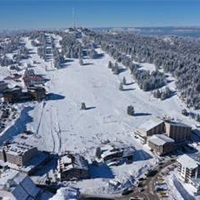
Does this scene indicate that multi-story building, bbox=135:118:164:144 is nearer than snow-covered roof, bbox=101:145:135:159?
No

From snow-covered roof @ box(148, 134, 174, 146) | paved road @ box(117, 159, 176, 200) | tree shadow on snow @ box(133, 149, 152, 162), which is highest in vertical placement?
snow-covered roof @ box(148, 134, 174, 146)

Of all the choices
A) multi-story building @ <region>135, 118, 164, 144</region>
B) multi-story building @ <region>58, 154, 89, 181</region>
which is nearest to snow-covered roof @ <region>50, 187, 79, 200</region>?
multi-story building @ <region>58, 154, 89, 181</region>

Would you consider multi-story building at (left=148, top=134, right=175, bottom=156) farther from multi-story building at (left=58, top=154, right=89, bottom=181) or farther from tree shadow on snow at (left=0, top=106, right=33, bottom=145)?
tree shadow on snow at (left=0, top=106, right=33, bottom=145)

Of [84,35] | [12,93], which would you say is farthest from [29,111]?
[84,35]

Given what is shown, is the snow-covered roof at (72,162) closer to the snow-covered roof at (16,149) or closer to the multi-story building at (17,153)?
the multi-story building at (17,153)

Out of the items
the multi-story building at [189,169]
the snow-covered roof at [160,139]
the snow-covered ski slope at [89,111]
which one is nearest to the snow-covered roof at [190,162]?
the multi-story building at [189,169]

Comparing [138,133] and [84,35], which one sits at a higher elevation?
[84,35]

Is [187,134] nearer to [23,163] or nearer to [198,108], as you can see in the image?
[198,108]
